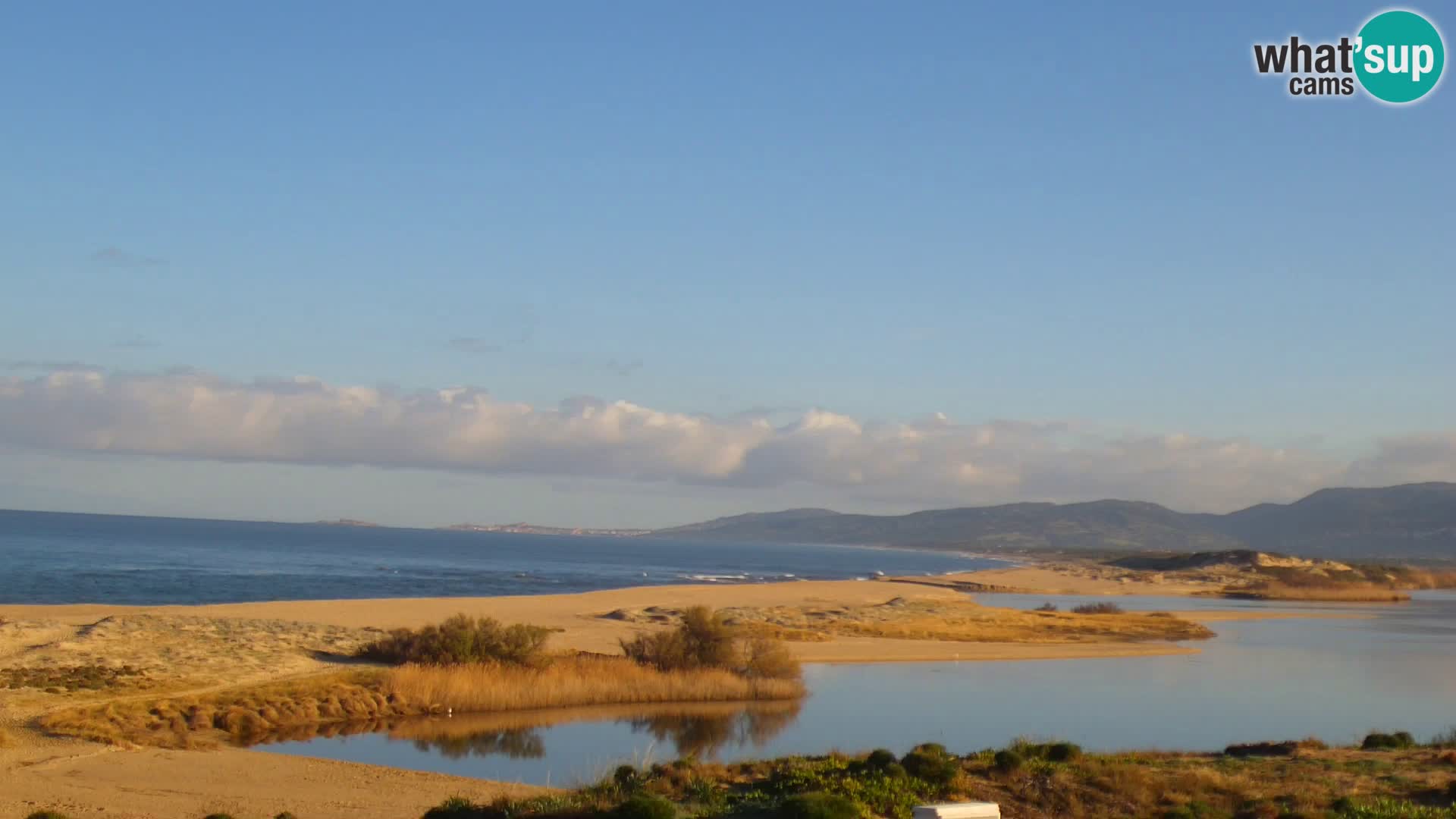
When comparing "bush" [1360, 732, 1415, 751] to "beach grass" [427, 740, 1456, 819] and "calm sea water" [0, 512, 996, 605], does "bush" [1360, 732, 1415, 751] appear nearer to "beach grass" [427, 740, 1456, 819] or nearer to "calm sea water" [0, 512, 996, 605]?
"beach grass" [427, 740, 1456, 819]

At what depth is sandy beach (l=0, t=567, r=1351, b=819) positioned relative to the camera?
63.7ft

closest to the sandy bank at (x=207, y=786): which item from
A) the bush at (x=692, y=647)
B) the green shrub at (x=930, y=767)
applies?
the green shrub at (x=930, y=767)

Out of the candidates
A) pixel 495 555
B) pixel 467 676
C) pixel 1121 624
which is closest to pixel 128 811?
pixel 467 676

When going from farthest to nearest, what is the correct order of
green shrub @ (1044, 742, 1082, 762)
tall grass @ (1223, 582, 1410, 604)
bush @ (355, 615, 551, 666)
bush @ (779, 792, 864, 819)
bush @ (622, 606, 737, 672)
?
tall grass @ (1223, 582, 1410, 604)
bush @ (622, 606, 737, 672)
bush @ (355, 615, 551, 666)
green shrub @ (1044, 742, 1082, 762)
bush @ (779, 792, 864, 819)

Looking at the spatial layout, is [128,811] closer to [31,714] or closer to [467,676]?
[31,714]

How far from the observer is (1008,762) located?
61.1ft

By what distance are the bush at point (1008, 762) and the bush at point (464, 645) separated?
16.9 m

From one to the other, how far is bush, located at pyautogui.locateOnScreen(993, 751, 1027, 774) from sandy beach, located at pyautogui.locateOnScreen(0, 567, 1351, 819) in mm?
7180

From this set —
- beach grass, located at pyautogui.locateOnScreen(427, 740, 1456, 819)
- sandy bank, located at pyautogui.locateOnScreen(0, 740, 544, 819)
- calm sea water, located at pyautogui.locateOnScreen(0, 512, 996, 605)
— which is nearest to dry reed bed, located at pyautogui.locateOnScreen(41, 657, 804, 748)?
sandy bank, located at pyautogui.locateOnScreen(0, 740, 544, 819)

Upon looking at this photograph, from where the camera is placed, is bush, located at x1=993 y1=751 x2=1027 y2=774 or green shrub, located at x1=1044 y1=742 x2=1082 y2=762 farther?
green shrub, located at x1=1044 y1=742 x2=1082 y2=762

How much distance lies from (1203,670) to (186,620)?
105 ft

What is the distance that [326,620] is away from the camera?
47969 mm

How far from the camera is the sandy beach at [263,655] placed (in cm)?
1942

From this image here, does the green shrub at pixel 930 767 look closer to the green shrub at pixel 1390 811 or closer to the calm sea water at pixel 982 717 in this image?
the green shrub at pixel 1390 811
